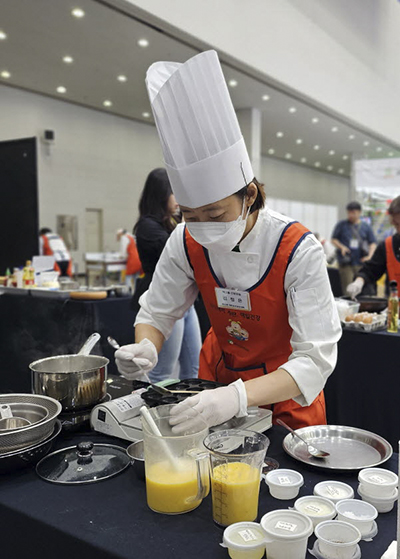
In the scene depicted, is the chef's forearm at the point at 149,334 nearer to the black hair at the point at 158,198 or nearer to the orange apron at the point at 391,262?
the black hair at the point at 158,198

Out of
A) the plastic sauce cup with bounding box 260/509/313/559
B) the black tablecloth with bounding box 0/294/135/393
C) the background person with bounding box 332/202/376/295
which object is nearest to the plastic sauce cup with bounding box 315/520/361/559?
the plastic sauce cup with bounding box 260/509/313/559

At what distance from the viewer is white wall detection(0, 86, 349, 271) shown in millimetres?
9961

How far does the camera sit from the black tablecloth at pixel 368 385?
8.71 feet

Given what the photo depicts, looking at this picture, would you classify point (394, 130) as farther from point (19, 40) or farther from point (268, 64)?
point (19, 40)

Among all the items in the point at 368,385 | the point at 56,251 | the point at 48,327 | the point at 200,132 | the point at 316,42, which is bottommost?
the point at 368,385

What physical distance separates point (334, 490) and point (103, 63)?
7.83m

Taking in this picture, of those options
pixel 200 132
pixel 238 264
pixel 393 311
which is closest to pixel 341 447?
pixel 238 264

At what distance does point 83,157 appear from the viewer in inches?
445

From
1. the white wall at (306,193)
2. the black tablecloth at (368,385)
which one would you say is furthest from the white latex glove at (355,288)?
the white wall at (306,193)

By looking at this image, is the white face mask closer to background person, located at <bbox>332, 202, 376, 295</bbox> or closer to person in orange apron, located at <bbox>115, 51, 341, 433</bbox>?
person in orange apron, located at <bbox>115, 51, 341, 433</bbox>

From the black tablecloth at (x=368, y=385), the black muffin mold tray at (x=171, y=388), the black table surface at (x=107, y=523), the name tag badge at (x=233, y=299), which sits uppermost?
the name tag badge at (x=233, y=299)

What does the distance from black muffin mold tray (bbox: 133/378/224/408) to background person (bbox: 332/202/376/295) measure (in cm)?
623

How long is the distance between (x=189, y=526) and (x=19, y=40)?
735 centimetres

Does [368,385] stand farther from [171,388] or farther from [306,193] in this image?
[306,193]
